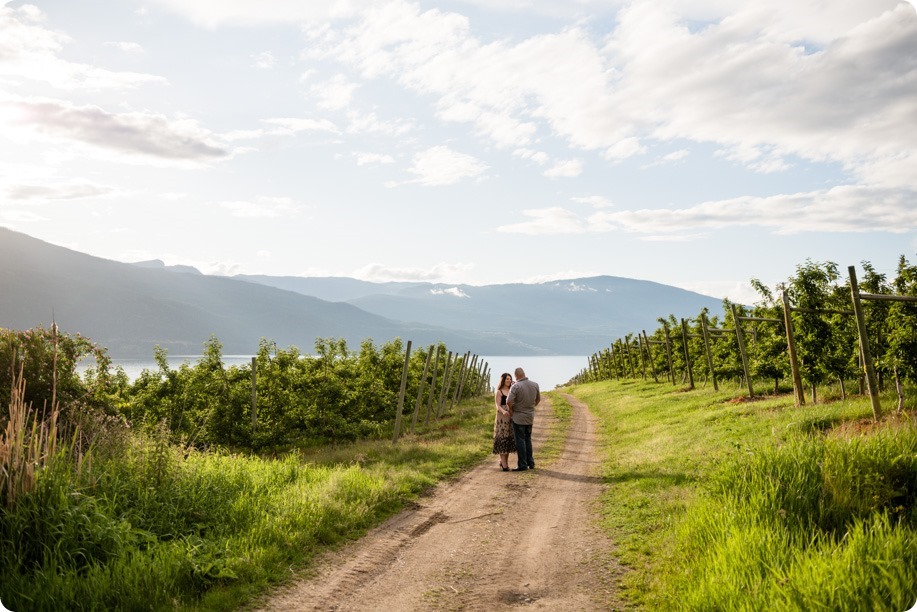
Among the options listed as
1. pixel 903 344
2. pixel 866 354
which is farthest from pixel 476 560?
pixel 903 344

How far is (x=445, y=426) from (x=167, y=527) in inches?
772

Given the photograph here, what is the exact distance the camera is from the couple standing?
14750 millimetres

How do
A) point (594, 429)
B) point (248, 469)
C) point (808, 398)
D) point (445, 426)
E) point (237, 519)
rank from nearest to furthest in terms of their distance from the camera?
point (237, 519), point (248, 469), point (808, 398), point (594, 429), point (445, 426)

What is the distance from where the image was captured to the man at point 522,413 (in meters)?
14.8

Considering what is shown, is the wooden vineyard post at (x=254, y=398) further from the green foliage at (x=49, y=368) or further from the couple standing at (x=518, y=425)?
the couple standing at (x=518, y=425)

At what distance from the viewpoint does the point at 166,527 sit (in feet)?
26.4

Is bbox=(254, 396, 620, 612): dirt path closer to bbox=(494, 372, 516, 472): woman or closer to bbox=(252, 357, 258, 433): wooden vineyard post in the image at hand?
bbox=(494, 372, 516, 472): woman

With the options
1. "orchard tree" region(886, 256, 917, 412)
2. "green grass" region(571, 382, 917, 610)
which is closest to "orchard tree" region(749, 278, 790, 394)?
"orchard tree" region(886, 256, 917, 412)

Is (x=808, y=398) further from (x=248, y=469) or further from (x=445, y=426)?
(x=248, y=469)

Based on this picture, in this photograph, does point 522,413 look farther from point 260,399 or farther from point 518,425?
point 260,399

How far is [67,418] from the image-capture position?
1213 centimetres

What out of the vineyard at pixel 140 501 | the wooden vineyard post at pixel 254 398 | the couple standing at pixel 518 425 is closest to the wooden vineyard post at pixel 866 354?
the couple standing at pixel 518 425

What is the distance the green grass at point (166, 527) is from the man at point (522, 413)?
404cm

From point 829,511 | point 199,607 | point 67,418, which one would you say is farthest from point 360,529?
point 67,418
